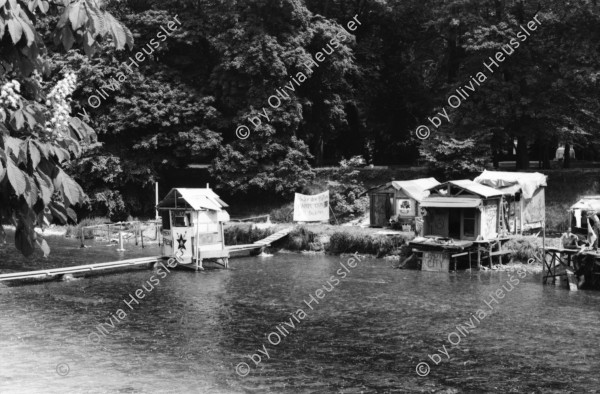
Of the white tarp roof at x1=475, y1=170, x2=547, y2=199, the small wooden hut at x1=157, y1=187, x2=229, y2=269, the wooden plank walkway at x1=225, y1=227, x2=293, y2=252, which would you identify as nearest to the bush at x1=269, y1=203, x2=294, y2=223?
the wooden plank walkway at x1=225, y1=227, x2=293, y2=252

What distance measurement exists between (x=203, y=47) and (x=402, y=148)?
19307mm

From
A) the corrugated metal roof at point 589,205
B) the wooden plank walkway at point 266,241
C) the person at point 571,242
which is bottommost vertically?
the wooden plank walkway at point 266,241

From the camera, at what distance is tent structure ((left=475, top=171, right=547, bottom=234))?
43562 millimetres

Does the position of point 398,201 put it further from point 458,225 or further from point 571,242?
point 571,242

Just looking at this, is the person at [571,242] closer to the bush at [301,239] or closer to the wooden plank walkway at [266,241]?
the bush at [301,239]

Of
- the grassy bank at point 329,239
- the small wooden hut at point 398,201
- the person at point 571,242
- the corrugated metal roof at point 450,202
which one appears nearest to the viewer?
the person at point 571,242

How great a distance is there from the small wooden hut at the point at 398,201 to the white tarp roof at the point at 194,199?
12.6 meters

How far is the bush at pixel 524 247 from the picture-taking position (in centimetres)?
4019

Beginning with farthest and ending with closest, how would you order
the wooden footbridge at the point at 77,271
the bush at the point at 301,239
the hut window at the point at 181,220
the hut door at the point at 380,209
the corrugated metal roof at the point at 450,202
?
the hut door at the point at 380,209 → the bush at the point at 301,239 → the hut window at the point at 181,220 → the corrugated metal roof at the point at 450,202 → the wooden footbridge at the point at 77,271

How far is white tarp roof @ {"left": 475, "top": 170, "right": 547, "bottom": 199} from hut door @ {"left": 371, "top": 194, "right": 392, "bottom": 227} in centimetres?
659

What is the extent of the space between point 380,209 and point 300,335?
25.3 m

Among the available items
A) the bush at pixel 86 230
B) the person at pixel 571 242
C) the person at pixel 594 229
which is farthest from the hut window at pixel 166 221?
the person at pixel 594 229

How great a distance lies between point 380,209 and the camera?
49031 mm

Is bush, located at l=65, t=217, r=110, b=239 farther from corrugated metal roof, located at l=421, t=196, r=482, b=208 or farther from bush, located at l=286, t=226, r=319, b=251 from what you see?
corrugated metal roof, located at l=421, t=196, r=482, b=208
